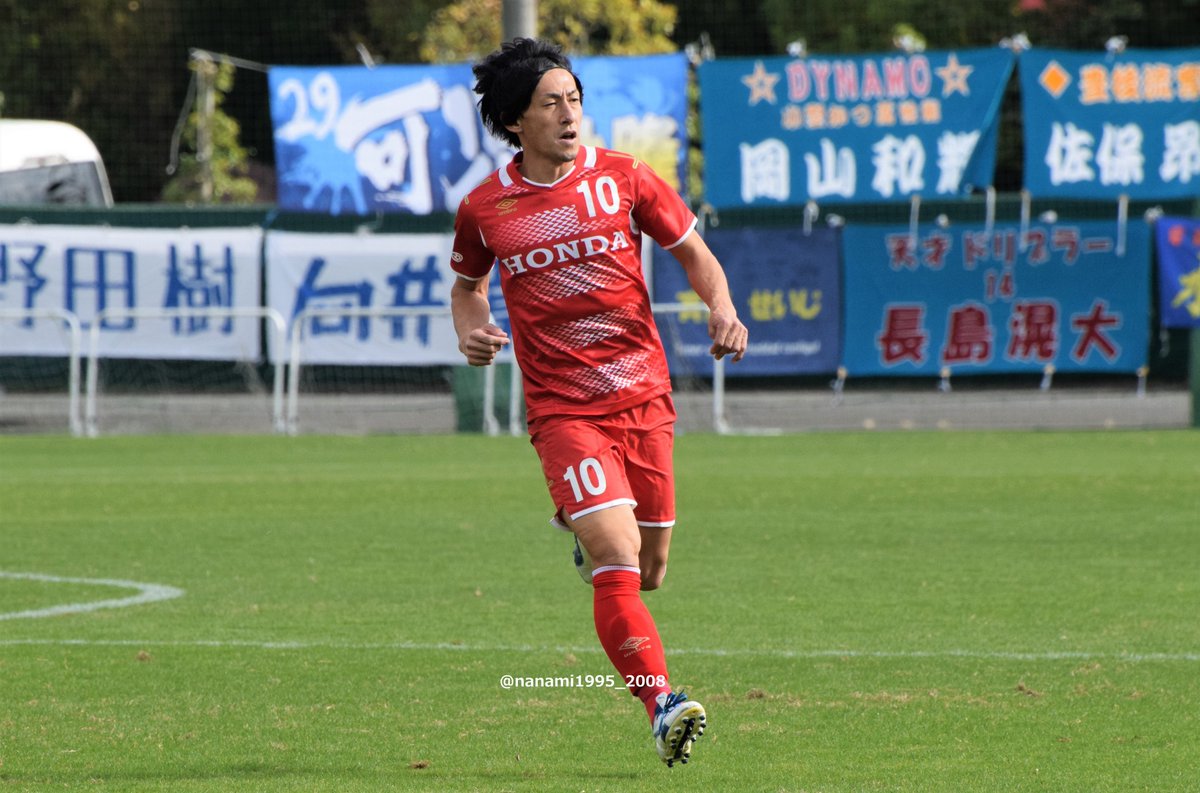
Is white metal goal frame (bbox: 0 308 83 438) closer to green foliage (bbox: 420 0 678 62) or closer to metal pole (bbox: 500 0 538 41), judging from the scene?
metal pole (bbox: 500 0 538 41)

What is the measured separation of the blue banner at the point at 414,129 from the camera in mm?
20438

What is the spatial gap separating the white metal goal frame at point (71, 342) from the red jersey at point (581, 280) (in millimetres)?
15902

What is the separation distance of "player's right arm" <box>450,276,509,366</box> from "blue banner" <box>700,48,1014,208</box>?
A: 1456 centimetres

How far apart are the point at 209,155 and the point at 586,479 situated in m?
30.0

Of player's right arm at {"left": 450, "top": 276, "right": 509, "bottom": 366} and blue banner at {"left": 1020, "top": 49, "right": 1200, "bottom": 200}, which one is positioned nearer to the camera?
player's right arm at {"left": 450, "top": 276, "right": 509, "bottom": 366}

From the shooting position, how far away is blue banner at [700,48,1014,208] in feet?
66.4

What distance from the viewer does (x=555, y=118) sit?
18.8 ft

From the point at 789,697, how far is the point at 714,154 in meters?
14.7

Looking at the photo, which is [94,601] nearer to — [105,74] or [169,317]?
[169,317]

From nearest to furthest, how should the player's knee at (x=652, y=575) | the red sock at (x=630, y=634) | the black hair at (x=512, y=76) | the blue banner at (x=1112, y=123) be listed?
the red sock at (x=630, y=634) < the black hair at (x=512, y=76) < the player's knee at (x=652, y=575) < the blue banner at (x=1112, y=123)

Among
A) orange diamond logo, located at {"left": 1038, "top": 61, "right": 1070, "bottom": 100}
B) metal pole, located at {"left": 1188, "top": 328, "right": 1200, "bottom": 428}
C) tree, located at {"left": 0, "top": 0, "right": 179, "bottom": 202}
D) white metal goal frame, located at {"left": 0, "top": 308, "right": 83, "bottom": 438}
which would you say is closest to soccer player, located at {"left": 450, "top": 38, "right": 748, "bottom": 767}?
metal pole, located at {"left": 1188, "top": 328, "right": 1200, "bottom": 428}

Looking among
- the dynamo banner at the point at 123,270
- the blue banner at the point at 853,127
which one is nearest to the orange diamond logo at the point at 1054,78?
the blue banner at the point at 853,127

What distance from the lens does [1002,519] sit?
1202cm

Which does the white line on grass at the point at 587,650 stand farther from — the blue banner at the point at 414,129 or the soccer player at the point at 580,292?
the blue banner at the point at 414,129
